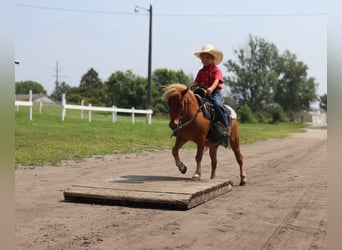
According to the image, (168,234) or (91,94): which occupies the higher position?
(91,94)

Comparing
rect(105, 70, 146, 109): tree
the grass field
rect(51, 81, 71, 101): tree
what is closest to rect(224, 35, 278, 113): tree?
rect(105, 70, 146, 109): tree

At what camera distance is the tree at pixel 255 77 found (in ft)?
207

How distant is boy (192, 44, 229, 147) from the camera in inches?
333

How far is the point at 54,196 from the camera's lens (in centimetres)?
732

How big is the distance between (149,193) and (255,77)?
61.0m

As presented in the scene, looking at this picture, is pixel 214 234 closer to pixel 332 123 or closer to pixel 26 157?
pixel 332 123

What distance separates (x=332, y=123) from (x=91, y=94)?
106m

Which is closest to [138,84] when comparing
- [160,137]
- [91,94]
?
[91,94]

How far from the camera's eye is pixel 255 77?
214ft

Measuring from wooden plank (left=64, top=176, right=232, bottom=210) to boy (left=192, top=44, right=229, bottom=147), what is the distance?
149cm

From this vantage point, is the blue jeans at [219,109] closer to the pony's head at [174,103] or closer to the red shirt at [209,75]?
the red shirt at [209,75]

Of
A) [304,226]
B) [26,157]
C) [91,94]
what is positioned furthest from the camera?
[91,94]

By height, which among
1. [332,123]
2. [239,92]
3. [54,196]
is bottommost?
[54,196]

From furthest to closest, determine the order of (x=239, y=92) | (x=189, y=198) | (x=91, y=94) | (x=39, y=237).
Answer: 1. (x=91, y=94)
2. (x=239, y=92)
3. (x=189, y=198)
4. (x=39, y=237)
